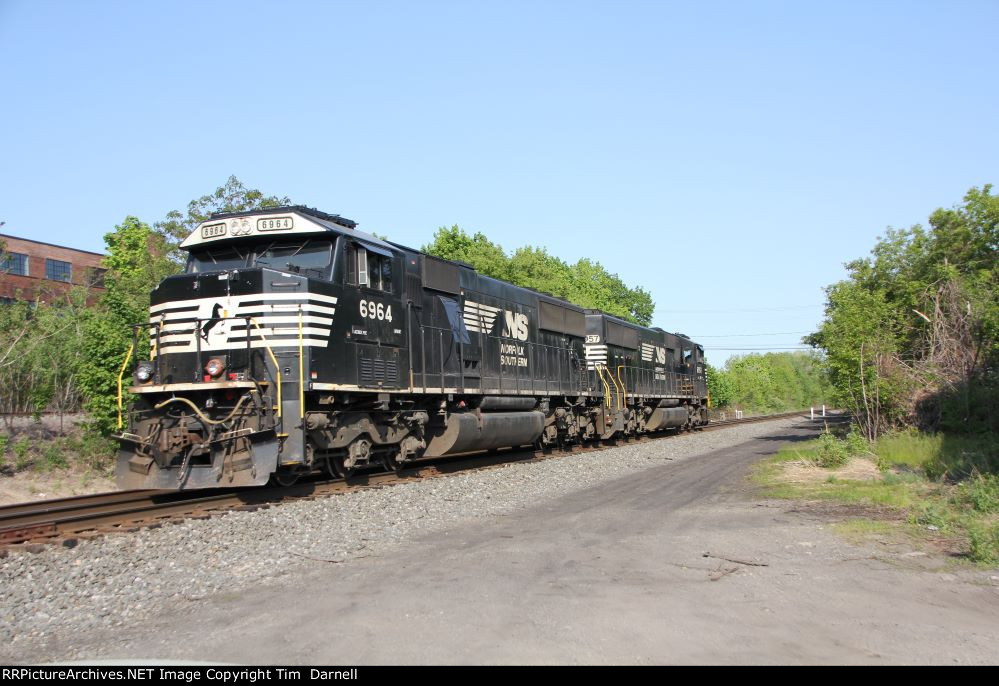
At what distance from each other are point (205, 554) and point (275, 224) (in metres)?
5.54

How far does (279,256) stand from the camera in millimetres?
11852

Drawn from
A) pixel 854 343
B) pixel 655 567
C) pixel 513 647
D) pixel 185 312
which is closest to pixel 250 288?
pixel 185 312

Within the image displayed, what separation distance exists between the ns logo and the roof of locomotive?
6.88m

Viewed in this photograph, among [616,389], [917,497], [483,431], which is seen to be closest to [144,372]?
[483,431]

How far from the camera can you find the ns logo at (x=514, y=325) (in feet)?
60.9

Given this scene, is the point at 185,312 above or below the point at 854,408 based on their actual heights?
above

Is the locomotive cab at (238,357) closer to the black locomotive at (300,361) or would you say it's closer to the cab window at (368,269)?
the black locomotive at (300,361)

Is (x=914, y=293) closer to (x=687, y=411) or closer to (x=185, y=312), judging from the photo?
(x=687, y=411)

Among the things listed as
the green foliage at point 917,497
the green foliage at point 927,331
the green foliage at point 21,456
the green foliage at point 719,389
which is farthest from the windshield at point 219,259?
the green foliage at point 719,389

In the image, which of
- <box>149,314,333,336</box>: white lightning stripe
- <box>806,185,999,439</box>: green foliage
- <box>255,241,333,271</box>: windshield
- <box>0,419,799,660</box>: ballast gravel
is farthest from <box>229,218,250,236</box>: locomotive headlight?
<box>806,185,999,439</box>: green foliage

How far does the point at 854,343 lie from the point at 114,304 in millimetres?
18144

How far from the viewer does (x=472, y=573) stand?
702cm

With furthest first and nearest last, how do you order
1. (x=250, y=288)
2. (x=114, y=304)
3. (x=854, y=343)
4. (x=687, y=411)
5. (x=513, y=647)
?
(x=687, y=411)
(x=854, y=343)
(x=114, y=304)
(x=250, y=288)
(x=513, y=647)

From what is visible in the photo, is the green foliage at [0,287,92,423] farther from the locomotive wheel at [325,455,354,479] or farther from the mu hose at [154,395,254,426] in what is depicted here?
the mu hose at [154,395,254,426]
